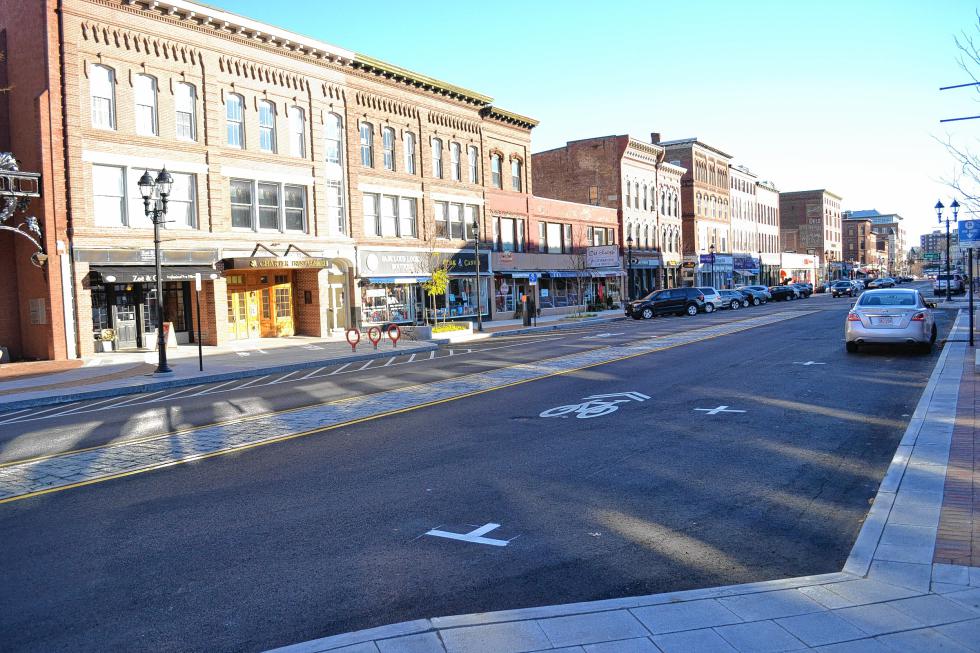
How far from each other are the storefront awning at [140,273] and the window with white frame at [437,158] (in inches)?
613

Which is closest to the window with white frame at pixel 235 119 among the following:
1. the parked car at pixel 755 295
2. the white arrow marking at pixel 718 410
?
the white arrow marking at pixel 718 410

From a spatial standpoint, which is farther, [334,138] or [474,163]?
[474,163]

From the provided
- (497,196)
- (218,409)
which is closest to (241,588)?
(218,409)

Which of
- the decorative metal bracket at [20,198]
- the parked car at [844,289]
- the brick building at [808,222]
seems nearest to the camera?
the decorative metal bracket at [20,198]

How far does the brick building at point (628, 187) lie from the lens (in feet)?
199

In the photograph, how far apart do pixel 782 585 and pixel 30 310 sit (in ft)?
87.7

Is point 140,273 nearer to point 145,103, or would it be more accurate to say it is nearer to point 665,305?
point 145,103

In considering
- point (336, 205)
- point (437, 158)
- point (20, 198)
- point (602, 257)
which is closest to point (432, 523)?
point (20, 198)

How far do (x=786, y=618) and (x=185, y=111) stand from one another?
28733 mm

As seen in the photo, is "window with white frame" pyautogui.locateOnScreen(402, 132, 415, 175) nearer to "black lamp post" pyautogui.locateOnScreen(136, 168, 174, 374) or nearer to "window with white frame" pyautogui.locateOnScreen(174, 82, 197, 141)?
"window with white frame" pyautogui.locateOnScreen(174, 82, 197, 141)

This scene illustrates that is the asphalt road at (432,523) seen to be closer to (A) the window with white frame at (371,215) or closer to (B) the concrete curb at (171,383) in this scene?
(B) the concrete curb at (171,383)

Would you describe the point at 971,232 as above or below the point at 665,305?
above

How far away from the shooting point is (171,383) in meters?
18.5

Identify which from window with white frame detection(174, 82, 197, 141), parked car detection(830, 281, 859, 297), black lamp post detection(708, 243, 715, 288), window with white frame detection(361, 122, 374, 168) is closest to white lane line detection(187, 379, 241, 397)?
window with white frame detection(174, 82, 197, 141)
